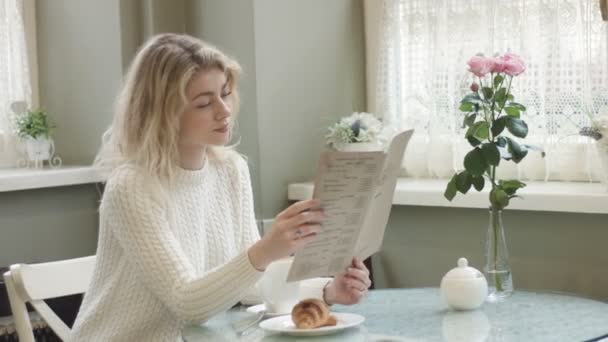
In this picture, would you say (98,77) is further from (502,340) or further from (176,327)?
(502,340)

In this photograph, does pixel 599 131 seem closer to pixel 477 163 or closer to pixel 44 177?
pixel 477 163

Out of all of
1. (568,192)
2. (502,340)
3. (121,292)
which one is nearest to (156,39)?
(121,292)

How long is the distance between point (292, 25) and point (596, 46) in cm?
98

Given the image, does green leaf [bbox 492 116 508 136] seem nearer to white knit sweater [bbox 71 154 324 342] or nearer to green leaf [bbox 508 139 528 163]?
green leaf [bbox 508 139 528 163]

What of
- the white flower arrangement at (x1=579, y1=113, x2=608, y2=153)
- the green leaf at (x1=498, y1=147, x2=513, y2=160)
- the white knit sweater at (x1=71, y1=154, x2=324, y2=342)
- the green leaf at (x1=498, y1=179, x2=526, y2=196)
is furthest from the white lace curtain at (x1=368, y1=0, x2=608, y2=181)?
the white knit sweater at (x1=71, y1=154, x2=324, y2=342)

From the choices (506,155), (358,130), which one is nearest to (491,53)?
(358,130)

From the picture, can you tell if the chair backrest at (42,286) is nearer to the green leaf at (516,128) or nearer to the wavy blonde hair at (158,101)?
the wavy blonde hair at (158,101)

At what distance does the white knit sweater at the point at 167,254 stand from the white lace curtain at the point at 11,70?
152 centimetres

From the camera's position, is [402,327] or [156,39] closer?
[402,327]

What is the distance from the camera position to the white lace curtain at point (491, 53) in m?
2.82

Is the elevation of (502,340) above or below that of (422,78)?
below

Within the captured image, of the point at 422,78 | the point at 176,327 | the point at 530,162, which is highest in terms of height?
the point at 422,78

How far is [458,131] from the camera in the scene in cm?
312

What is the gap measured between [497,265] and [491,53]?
1.03 metres
